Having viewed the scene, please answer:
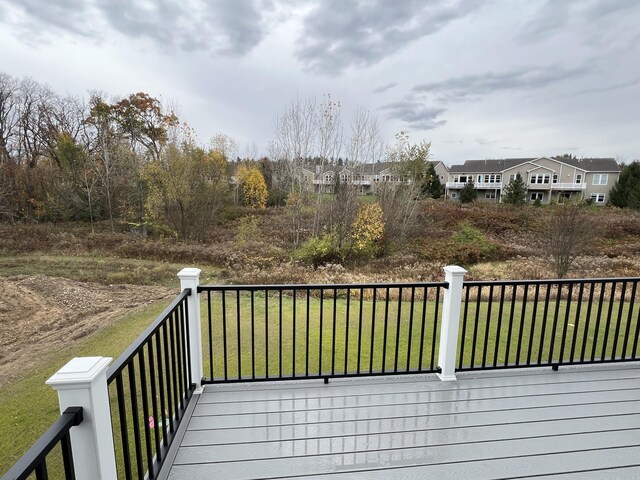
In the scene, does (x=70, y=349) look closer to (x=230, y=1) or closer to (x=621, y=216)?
(x=230, y=1)

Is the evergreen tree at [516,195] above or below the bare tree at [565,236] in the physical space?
above

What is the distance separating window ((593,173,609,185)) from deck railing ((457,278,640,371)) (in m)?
32.3

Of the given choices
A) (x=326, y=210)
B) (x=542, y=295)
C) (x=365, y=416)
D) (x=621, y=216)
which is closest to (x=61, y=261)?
(x=326, y=210)

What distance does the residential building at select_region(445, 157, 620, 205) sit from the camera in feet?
102

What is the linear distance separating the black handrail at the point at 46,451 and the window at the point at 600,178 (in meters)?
40.5

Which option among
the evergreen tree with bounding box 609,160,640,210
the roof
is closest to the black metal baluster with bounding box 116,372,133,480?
the evergreen tree with bounding box 609,160,640,210

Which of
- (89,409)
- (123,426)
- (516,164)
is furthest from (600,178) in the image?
(89,409)

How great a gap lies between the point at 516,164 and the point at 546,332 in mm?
34129

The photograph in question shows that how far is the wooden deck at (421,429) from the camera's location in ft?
6.14

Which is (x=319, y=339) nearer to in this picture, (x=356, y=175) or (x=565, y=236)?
(x=565, y=236)

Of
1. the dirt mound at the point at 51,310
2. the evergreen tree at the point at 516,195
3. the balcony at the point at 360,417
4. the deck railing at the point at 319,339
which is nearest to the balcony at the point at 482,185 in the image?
the evergreen tree at the point at 516,195

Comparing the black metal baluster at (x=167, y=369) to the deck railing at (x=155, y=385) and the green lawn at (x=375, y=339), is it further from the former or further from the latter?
the green lawn at (x=375, y=339)

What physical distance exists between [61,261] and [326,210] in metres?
8.95

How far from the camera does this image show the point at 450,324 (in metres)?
2.79
